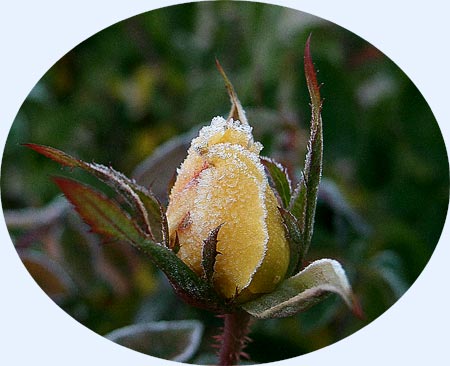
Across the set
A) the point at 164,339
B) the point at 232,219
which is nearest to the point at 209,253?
the point at 232,219

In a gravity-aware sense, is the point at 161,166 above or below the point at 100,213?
above

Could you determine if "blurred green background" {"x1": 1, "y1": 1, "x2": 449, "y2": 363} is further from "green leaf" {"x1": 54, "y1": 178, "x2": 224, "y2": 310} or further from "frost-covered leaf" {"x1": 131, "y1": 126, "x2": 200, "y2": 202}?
"green leaf" {"x1": 54, "y1": 178, "x2": 224, "y2": 310}

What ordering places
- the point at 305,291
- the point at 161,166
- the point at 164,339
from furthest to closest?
1. the point at 161,166
2. the point at 164,339
3. the point at 305,291

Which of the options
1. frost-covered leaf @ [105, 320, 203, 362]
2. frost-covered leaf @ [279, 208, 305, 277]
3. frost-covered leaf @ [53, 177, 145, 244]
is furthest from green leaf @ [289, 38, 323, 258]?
→ frost-covered leaf @ [105, 320, 203, 362]

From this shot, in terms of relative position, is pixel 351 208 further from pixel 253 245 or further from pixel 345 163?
pixel 253 245

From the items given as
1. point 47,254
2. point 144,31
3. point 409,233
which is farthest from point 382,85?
point 47,254

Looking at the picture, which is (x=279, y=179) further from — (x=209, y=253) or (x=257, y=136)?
(x=257, y=136)
